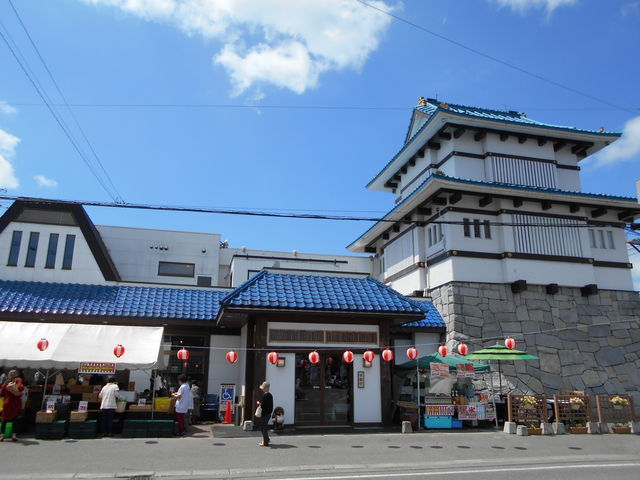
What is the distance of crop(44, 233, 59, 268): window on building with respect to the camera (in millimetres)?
19250

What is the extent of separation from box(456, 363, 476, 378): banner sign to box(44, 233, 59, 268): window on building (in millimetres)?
15786

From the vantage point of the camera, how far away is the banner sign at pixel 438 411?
15203mm

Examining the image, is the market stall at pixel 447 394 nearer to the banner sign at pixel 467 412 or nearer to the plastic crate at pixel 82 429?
the banner sign at pixel 467 412

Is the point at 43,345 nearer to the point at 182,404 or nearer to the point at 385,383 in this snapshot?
the point at 182,404

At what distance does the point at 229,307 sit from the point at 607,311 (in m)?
16.1

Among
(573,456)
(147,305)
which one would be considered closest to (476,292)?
(573,456)

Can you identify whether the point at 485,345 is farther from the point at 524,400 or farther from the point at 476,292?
the point at 524,400

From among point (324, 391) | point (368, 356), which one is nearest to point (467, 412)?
point (368, 356)

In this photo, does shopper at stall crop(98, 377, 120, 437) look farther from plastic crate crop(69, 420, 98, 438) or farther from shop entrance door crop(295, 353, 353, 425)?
shop entrance door crop(295, 353, 353, 425)

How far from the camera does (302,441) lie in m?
12.7

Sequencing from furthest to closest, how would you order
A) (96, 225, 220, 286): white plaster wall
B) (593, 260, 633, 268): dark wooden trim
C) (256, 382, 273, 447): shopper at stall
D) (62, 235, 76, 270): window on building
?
(96, 225, 220, 286): white plaster wall < (593, 260, 633, 268): dark wooden trim < (62, 235, 76, 270): window on building < (256, 382, 273, 447): shopper at stall

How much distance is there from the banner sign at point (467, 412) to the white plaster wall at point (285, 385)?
5.29 metres

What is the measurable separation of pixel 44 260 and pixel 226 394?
9278mm

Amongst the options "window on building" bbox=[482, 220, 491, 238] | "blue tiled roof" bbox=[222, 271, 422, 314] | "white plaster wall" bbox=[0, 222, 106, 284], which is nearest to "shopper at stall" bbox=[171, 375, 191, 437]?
"blue tiled roof" bbox=[222, 271, 422, 314]
